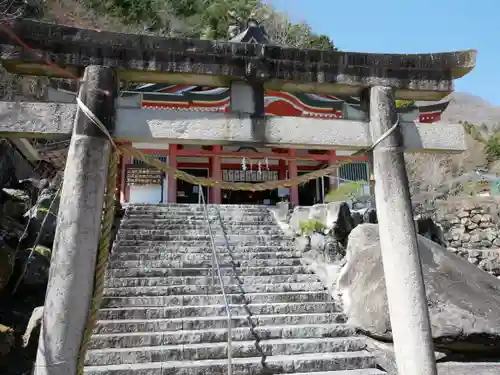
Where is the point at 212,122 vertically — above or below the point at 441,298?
above

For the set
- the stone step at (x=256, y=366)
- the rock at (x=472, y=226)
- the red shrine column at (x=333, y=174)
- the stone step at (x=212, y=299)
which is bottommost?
the stone step at (x=256, y=366)

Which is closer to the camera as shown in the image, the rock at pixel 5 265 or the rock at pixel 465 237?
the rock at pixel 5 265

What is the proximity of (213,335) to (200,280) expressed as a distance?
1492 millimetres

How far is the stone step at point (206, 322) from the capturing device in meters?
5.28

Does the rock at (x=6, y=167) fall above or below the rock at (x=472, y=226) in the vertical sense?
above

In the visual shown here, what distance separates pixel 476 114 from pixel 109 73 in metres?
55.7

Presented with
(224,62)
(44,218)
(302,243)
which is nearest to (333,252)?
(302,243)

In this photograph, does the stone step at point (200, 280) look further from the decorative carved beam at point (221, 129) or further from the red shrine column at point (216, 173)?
the red shrine column at point (216, 173)

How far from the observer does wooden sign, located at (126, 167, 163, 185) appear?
43.8 feet

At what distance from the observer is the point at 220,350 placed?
502 cm

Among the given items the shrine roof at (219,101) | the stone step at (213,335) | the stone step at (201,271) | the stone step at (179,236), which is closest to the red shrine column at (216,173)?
the shrine roof at (219,101)

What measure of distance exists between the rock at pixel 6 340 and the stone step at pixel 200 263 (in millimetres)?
1731

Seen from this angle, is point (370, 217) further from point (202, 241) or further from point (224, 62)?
point (224, 62)

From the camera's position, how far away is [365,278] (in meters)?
5.90
